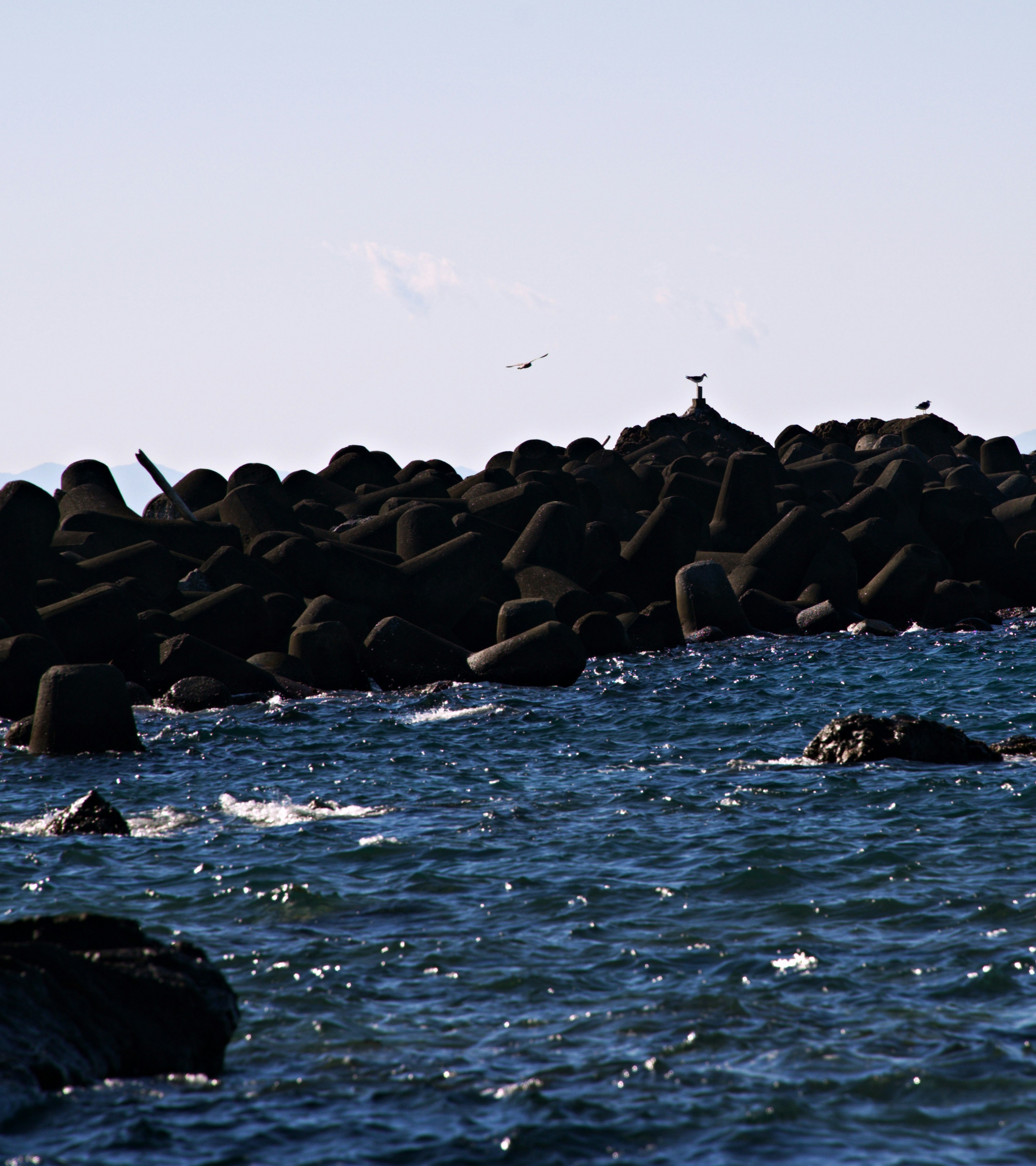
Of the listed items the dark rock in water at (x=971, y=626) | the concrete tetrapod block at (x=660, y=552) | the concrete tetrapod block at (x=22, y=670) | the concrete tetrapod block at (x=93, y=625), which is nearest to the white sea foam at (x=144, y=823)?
the concrete tetrapod block at (x=22, y=670)

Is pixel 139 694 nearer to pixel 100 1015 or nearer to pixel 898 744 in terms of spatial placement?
pixel 898 744

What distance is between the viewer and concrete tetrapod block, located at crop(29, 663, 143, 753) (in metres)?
15.8

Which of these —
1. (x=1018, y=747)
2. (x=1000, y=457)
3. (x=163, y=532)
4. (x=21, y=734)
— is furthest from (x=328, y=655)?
(x=1000, y=457)

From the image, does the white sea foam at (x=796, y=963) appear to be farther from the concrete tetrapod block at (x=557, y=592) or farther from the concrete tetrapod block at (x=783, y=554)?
the concrete tetrapod block at (x=783, y=554)

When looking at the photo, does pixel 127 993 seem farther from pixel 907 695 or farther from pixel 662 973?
pixel 907 695

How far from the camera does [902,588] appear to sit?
26203 millimetres

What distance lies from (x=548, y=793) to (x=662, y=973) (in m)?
5.37

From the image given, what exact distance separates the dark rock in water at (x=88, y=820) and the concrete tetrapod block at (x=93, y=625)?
6.66 metres

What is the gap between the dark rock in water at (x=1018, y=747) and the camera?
15422 millimetres

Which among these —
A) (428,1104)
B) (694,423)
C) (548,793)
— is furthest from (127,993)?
(694,423)

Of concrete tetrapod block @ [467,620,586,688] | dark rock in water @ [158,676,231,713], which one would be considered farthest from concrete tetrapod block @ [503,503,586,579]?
dark rock in water @ [158,676,231,713]

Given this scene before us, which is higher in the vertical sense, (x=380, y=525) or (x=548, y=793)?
(x=380, y=525)

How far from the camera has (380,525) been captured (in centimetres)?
2588

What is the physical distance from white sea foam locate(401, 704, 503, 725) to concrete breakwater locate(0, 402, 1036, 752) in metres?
1.86
